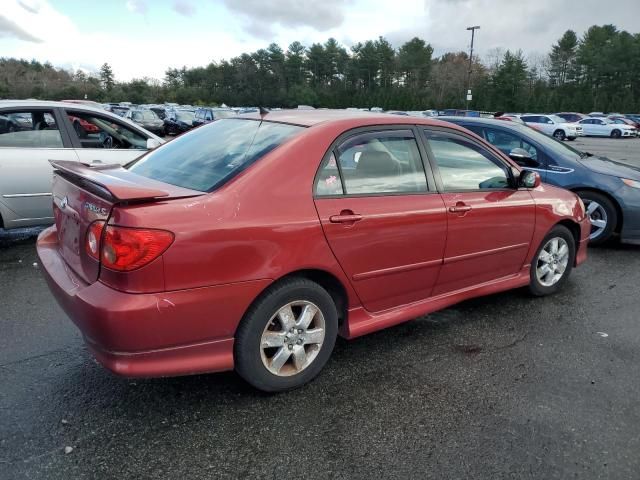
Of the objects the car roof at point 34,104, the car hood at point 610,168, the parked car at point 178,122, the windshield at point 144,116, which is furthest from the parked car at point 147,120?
the car hood at point 610,168

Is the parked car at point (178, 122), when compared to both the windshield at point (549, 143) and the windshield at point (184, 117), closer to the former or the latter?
the windshield at point (184, 117)

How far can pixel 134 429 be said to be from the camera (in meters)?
2.52

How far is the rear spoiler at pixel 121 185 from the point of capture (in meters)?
2.35

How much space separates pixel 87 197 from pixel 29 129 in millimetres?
3695

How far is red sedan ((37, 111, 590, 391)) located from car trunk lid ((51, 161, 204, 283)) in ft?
0.04

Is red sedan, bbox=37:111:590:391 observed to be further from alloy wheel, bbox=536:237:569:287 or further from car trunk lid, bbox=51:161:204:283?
alloy wheel, bbox=536:237:569:287

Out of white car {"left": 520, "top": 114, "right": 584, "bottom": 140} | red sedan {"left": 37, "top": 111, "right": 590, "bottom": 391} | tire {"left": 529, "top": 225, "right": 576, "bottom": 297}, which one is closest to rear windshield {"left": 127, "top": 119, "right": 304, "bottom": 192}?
red sedan {"left": 37, "top": 111, "right": 590, "bottom": 391}

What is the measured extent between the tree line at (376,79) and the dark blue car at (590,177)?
5990cm

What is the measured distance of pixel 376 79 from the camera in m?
89.9

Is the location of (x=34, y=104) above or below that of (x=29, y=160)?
above

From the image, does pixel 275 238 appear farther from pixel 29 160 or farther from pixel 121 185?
pixel 29 160

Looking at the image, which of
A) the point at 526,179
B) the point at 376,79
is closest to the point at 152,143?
the point at 526,179

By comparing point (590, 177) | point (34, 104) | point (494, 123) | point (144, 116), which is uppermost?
point (34, 104)

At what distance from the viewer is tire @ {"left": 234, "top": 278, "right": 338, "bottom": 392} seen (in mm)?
2615
